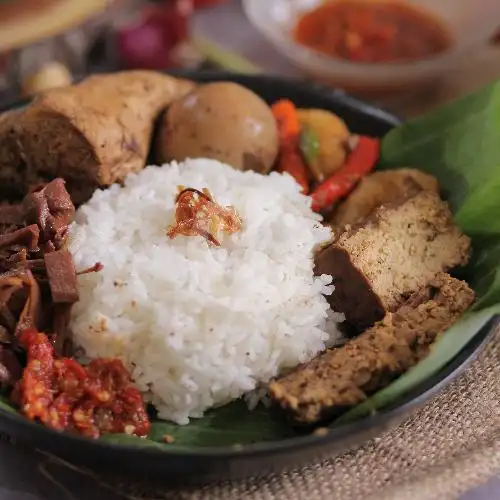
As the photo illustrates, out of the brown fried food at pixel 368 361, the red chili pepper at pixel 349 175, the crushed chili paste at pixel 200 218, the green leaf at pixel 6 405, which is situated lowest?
the green leaf at pixel 6 405

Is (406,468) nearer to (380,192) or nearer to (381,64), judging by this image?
(380,192)

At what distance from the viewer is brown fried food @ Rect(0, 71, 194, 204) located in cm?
322

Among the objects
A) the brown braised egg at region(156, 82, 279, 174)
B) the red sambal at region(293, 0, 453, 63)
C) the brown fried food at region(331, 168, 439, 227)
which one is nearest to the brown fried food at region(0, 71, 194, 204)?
the brown braised egg at region(156, 82, 279, 174)

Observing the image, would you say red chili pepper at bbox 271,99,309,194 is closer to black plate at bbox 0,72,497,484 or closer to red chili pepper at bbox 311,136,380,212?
red chili pepper at bbox 311,136,380,212

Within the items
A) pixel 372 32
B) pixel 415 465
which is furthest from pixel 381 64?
pixel 415 465

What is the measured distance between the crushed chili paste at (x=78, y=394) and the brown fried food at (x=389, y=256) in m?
0.87

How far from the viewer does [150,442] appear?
2523 mm

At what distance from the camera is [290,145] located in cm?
371

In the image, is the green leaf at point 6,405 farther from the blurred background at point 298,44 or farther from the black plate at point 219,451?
the blurred background at point 298,44

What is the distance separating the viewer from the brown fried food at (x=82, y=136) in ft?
10.6

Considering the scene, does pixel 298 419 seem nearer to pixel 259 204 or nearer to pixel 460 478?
pixel 460 478

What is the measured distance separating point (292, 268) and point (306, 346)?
0.32m

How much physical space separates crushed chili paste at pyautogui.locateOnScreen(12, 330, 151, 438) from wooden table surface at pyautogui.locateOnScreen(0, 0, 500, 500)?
230 mm

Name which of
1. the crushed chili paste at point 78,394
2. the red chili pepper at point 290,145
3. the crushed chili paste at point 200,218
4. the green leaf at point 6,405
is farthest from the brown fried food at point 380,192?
the green leaf at point 6,405
